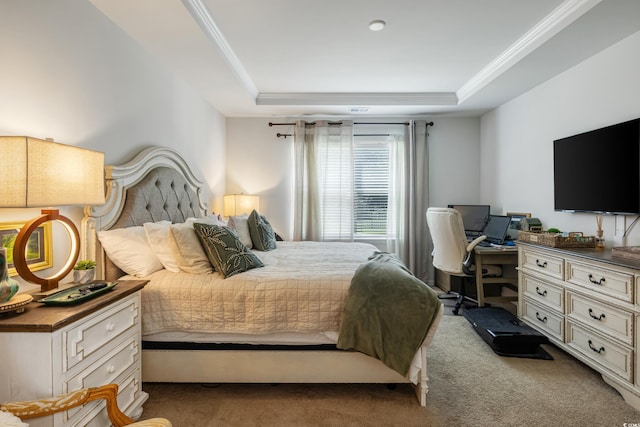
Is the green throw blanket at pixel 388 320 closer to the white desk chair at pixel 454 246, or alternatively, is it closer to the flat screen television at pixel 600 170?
the white desk chair at pixel 454 246

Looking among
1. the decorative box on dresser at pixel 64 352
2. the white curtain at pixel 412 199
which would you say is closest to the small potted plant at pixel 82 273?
the decorative box on dresser at pixel 64 352

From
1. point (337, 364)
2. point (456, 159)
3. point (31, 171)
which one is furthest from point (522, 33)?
point (31, 171)

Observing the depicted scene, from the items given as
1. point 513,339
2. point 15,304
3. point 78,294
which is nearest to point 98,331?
point 78,294

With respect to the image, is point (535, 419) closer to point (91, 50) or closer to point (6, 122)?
point (6, 122)

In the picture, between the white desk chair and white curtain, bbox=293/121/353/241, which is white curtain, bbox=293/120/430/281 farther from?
the white desk chair

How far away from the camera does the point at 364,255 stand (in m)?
2.76

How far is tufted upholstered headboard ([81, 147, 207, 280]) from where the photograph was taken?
1.91 meters

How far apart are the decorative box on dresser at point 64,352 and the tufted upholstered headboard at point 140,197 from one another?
573 mm

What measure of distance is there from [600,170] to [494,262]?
130 cm

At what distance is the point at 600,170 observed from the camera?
249 centimetres

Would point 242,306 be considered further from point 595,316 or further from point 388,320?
point 595,316

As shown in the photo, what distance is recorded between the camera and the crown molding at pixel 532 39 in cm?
211

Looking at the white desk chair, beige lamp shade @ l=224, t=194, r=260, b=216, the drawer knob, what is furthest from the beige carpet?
beige lamp shade @ l=224, t=194, r=260, b=216

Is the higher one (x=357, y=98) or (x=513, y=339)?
(x=357, y=98)
